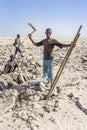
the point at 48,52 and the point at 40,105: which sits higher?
the point at 48,52

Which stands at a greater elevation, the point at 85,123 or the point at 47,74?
the point at 47,74

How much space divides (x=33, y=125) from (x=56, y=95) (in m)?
1.44

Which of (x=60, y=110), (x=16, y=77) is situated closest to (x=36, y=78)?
(x=16, y=77)

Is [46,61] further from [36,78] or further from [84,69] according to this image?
[84,69]

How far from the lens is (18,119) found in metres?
7.50

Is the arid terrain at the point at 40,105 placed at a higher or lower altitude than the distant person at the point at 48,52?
lower

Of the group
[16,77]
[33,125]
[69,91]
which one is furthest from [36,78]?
[33,125]

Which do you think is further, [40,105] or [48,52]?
[48,52]

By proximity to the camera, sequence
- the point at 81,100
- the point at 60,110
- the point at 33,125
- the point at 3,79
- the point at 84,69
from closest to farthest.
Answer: the point at 33,125 < the point at 60,110 < the point at 81,100 < the point at 3,79 < the point at 84,69

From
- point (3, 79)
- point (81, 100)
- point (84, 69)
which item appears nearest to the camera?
point (81, 100)

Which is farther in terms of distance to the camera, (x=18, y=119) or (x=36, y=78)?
(x=36, y=78)

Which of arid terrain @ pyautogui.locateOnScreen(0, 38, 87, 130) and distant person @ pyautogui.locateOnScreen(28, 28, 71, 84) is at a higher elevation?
distant person @ pyautogui.locateOnScreen(28, 28, 71, 84)

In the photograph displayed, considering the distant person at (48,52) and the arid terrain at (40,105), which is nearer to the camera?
the arid terrain at (40,105)

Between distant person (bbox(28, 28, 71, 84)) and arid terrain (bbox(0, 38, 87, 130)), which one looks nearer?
arid terrain (bbox(0, 38, 87, 130))
